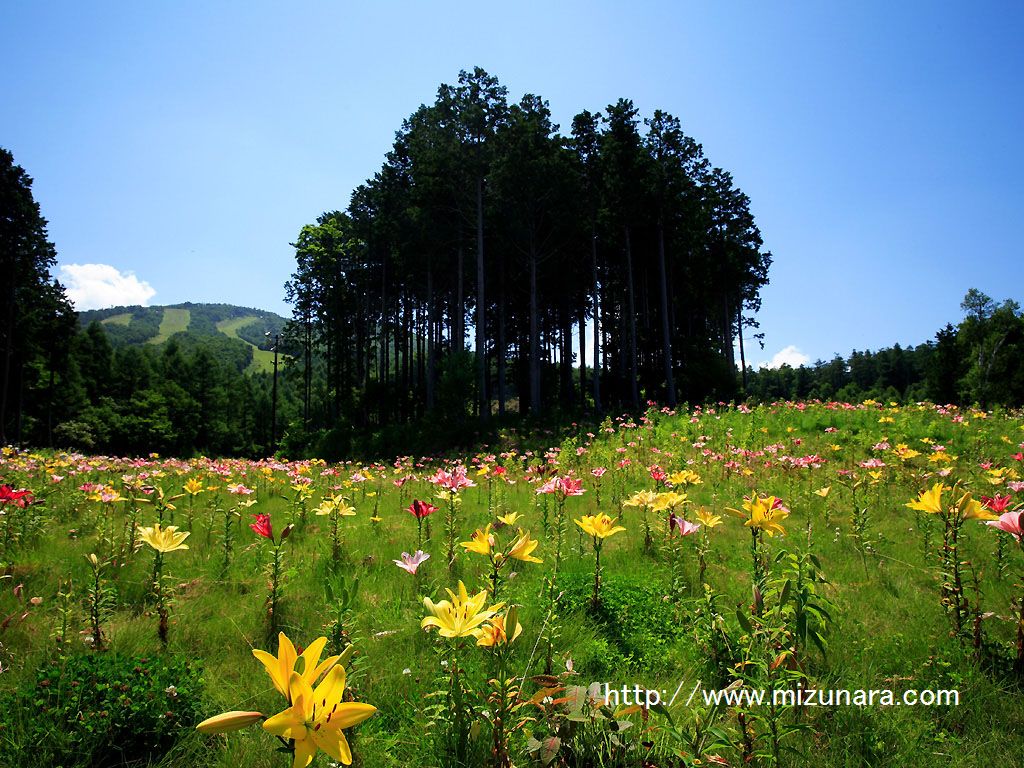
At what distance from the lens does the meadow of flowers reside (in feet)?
4.73

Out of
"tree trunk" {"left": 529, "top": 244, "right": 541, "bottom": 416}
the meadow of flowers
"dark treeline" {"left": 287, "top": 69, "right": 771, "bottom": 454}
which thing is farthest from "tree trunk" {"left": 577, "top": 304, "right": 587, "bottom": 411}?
the meadow of flowers

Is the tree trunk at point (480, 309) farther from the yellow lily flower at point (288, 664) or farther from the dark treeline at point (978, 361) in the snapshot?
the yellow lily flower at point (288, 664)

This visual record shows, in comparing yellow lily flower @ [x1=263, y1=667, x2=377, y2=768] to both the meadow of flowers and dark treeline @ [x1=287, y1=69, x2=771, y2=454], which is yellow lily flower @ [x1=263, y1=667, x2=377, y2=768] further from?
dark treeline @ [x1=287, y1=69, x2=771, y2=454]

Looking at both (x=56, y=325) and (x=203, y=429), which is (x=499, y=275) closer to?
(x=56, y=325)

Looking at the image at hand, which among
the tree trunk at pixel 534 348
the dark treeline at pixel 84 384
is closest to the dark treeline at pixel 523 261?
the tree trunk at pixel 534 348

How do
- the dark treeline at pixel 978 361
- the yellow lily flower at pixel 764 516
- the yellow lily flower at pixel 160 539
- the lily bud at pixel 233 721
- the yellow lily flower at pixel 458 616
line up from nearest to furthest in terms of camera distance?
the lily bud at pixel 233 721, the yellow lily flower at pixel 458 616, the yellow lily flower at pixel 764 516, the yellow lily flower at pixel 160 539, the dark treeline at pixel 978 361

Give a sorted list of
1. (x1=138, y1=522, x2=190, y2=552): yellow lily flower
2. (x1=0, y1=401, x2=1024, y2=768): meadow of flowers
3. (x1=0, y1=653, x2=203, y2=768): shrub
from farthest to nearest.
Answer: (x1=138, y1=522, x2=190, y2=552): yellow lily flower → (x1=0, y1=653, x2=203, y2=768): shrub → (x1=0, y1=401, x2=1024, y2=768): meadow of flowers

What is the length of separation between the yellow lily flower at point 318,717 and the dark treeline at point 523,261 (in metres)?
15.7

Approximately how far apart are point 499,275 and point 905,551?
65.2 ft

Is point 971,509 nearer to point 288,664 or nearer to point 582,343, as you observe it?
point 288,664

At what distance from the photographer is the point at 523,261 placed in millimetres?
20562

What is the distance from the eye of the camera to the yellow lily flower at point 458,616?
131cm

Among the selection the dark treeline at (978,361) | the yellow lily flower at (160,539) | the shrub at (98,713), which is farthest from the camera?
the dark treeline at (978,361)

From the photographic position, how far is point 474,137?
1847 cm
